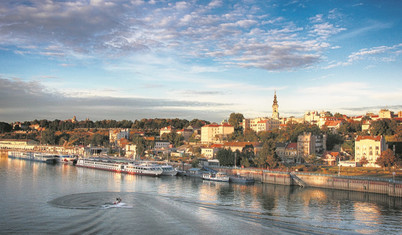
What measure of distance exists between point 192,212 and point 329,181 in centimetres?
1809

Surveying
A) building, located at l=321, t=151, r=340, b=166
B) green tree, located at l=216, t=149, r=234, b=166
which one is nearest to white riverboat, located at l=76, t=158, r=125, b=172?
green tree, located at l=216, t=149, r=234, b=166

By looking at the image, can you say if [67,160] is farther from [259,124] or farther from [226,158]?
[259,124]

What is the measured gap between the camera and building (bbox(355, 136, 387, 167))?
38625mm

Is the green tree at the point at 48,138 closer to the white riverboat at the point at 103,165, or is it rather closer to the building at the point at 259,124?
the white riverboat at the point at 103,165

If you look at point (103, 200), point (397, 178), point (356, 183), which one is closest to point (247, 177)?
point (356, 183)

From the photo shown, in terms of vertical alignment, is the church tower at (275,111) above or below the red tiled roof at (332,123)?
above

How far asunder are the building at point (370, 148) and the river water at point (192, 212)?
11.9 m

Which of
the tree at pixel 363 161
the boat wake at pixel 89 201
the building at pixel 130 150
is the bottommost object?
the boat wake at pixel 89 201

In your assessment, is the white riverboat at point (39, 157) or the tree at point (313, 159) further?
the white riverboat at point (39, 157)

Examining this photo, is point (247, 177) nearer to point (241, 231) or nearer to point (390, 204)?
point (390, 204)

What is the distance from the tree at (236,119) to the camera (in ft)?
267

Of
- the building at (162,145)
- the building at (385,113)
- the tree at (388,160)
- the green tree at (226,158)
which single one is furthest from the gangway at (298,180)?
the building at (385,113)

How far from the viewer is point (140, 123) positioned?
4252 inches

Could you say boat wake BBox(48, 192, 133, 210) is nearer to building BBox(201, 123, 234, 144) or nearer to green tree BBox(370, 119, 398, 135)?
green tree BBox(370, 119, 398, 135)
